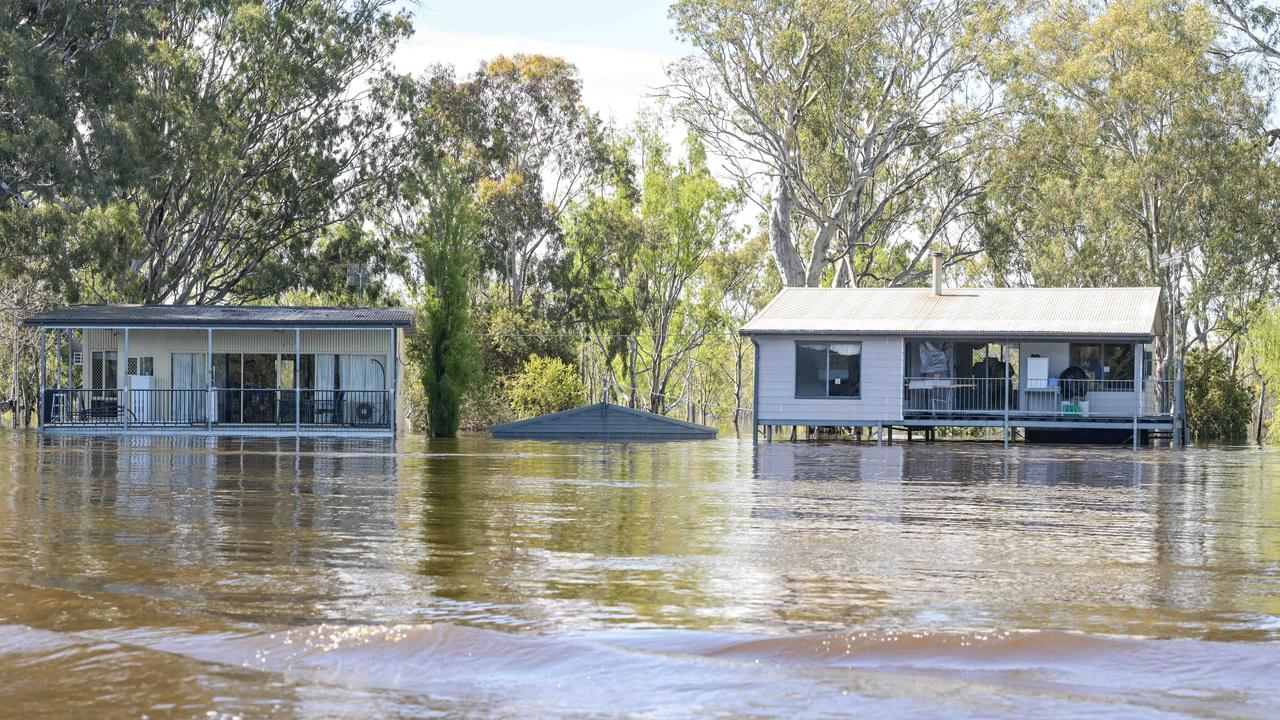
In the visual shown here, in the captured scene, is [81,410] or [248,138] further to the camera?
[248,138]

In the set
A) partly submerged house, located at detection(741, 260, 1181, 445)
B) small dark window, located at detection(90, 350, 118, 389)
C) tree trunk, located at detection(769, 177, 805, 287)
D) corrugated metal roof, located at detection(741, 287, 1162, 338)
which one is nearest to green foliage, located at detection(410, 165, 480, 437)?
small dark window, located at detection(90, 350, 118, 389)

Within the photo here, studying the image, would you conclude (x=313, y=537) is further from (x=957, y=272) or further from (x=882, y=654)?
(x=957, y=272)

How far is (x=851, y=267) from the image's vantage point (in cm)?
5116

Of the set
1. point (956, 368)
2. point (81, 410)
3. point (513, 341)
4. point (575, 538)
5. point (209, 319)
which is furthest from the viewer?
point (513, 341)

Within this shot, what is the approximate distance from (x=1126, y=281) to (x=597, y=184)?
63.2 feet

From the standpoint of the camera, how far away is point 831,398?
32781 millimetres

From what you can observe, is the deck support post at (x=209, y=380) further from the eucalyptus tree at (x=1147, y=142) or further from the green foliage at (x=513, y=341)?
the eucalyptus tree at (x=1147, y=142)

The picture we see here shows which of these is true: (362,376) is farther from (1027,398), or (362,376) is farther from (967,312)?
(1027,398)

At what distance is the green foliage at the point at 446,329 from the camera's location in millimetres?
36969

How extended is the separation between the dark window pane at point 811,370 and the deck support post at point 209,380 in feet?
42.4

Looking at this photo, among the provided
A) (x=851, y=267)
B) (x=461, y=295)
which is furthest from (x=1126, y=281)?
(x=461, y=295)

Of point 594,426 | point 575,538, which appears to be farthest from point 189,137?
point 575,538

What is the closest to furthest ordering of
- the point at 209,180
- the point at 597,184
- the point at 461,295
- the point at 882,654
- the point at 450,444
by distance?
the point at 882,654 < the point at 450,444 < the point at 461,295 < the point at 209,180 < the point at 597,184

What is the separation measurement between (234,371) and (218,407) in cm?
117
